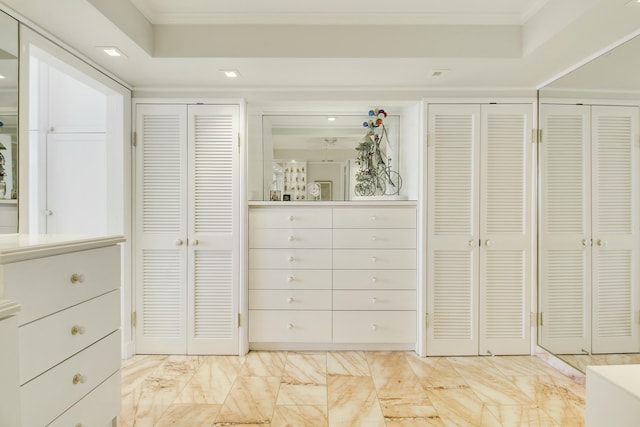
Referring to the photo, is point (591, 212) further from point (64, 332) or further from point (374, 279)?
point (64, 332)

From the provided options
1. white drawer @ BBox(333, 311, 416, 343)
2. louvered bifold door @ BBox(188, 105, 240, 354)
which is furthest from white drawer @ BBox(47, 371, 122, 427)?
white drawer @ BBox(333, 311, 416, 343)

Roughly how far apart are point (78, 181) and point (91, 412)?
2.18 m

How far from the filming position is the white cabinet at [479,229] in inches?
104

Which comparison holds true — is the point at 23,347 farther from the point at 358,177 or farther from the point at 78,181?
the point at 358,177

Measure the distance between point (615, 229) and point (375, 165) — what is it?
1.71 m

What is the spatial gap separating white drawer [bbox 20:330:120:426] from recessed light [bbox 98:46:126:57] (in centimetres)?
164

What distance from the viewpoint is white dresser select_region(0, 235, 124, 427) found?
3.38ft

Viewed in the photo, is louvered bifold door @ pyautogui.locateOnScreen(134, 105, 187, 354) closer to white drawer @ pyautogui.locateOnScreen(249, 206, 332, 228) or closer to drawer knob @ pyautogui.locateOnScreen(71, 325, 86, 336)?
white drawer @ pyautogui.locateOnScreen(249, 206, 332, 228)

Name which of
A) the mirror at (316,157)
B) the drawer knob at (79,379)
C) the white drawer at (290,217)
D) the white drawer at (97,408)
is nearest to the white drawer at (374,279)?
the white drawer at (290,217)

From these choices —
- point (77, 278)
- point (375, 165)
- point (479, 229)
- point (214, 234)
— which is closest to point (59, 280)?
point (77, 278)

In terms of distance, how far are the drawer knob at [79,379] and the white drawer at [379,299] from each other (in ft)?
5.81

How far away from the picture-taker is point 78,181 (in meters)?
2.87

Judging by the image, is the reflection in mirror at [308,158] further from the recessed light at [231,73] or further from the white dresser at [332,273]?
the recessed light at [231,73]

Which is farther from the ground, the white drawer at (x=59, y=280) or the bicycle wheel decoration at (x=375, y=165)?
the bicycle wheel decoration at (x=375, y=165)
